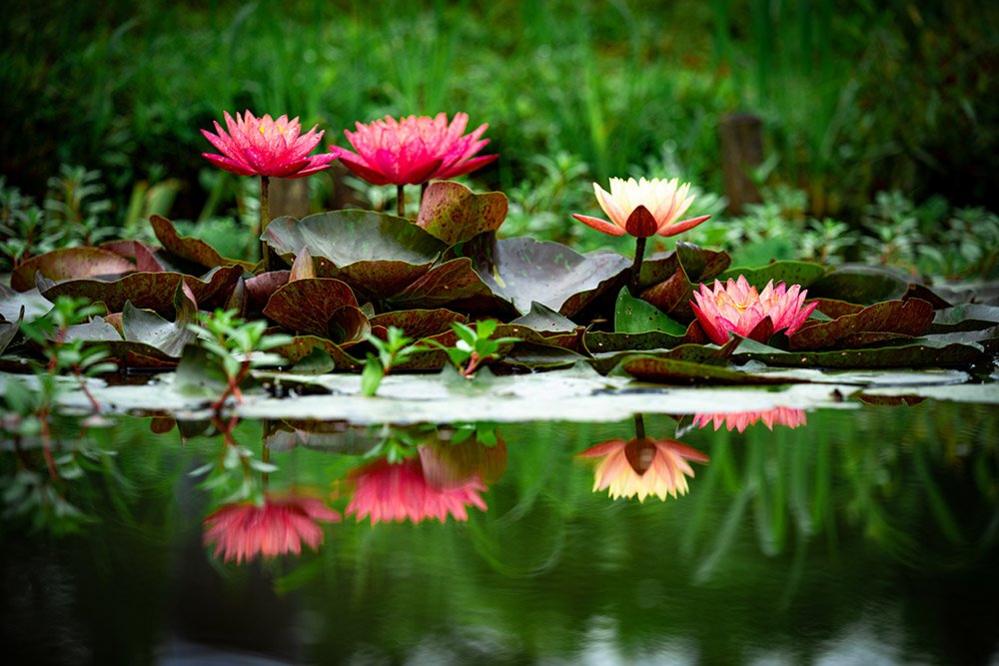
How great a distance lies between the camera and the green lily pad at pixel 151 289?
1698mm

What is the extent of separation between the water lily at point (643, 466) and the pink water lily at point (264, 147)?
0.66 metres

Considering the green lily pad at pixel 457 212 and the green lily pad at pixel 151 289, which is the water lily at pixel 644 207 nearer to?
the green lily pad at pixel 457 212

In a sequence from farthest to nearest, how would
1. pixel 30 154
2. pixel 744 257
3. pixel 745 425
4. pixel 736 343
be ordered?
pixel 30 154 → pixel 744 257 → pixel 736 343 → pixel 745 425

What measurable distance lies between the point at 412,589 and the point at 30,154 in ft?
11.1

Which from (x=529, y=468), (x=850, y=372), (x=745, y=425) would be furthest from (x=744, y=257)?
(x=529, y=468)

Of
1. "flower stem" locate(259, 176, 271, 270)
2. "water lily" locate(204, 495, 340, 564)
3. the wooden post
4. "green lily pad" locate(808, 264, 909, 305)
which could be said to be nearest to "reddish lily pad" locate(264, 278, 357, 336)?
"flower stem" locate(259, 176, 271, 270)

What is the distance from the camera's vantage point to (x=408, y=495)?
1.02 m

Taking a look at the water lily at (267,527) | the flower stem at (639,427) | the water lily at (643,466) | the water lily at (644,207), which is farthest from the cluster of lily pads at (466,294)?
the water lily at (267,527)

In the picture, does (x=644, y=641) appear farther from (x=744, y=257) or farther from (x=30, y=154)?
(x=30, y=154)

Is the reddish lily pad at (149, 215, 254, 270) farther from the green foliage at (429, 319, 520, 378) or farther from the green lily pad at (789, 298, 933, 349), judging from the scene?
the green lily pad at (789, 298, 933, 349)

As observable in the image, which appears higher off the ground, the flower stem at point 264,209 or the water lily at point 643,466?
the flower stem at point 264,209

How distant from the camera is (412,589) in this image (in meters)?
0.77

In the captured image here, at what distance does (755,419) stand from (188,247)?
0.99m

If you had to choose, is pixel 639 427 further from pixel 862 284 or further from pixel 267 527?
pixel 862 284
